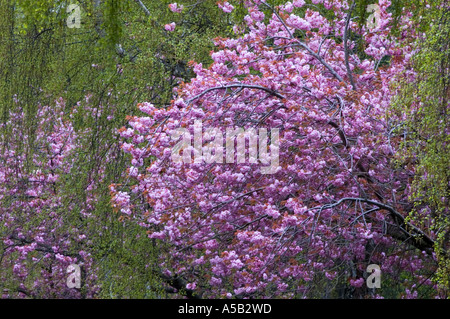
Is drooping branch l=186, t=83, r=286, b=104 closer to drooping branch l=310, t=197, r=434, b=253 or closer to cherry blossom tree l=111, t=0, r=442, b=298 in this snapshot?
cherry blossom tree l=111, t=0, r=442, b=298

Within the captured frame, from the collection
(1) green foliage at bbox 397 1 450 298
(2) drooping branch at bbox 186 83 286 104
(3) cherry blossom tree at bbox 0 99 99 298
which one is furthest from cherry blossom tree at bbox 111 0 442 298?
(3) cherry blossom tree at bbox 0 99 99 298

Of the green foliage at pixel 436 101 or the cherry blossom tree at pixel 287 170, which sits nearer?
the green foliage at pixel 436 101

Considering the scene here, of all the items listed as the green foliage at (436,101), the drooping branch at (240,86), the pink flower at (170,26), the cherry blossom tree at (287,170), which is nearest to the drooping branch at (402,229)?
the cherry blossom tree at (287,170)

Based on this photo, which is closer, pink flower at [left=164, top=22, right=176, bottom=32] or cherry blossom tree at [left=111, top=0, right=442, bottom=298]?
cherry blossom tree at [left=111, top=0, right=442, bottom=298]

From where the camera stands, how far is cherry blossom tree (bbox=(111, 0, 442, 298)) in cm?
757

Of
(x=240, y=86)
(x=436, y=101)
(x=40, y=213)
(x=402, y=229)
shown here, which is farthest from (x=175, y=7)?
(x=436, y=101)

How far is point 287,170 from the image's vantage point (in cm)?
785

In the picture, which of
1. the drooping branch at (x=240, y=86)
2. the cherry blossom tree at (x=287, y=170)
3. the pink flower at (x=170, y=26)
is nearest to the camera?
the drooping branch at (x=240, y=86)

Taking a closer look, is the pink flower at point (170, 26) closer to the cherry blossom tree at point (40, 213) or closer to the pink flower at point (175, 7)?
the pink flower at point (175, 7)

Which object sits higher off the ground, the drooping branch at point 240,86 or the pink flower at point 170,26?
the pink flower at point 170,26

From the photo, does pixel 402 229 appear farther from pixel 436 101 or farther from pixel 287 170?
pixel 436 101

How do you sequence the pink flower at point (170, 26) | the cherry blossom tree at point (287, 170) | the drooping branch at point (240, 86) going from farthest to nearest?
1. the pink flower at point (170, 26)
2. the cherry blossom tree at point (287, 170)
3. the drooping branch at point (240, 86)

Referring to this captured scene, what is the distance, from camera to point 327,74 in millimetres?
9086

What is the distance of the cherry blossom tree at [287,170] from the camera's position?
7.57 meters
